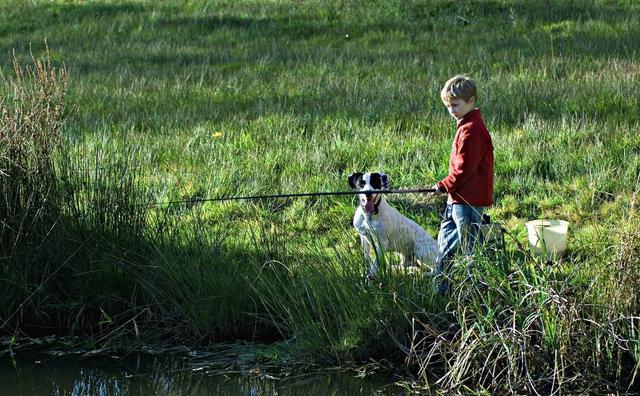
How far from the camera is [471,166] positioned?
7684 millimetres

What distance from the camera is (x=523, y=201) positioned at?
9844mm

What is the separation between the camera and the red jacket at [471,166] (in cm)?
768

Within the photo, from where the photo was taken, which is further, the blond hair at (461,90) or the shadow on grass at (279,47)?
the shadow on grass at (279,47)

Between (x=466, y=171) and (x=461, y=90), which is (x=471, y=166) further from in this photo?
(x=461, y=90)

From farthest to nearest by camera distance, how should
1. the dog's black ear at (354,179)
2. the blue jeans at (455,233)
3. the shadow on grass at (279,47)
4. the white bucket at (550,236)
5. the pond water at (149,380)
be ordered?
the shadow on grass at (279,47) → the white bucket at (550,236) → the dog's black ear at (354,179) → the blue jeans at (455,233) → the pond water at (149,380)

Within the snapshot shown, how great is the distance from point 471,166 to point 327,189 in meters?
2.79

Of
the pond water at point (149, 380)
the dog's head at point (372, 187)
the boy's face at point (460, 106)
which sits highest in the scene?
the boy's face at point (460, 106)

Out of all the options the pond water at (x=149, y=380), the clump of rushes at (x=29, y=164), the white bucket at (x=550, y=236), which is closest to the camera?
the pond water at (x=149, y=380)

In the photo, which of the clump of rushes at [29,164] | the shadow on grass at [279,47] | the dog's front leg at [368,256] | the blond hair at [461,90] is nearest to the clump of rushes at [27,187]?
the clump of rushes at [29,164]

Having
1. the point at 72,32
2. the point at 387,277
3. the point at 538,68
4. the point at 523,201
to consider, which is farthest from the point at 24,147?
the point at 72,32

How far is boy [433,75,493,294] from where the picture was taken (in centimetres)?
764

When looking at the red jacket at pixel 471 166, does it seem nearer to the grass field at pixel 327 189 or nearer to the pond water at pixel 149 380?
the grass field at pixel 327 189

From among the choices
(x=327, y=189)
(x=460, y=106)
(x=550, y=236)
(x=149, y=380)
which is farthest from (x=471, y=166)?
(x=327, y=189)

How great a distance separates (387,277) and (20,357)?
8.29ft
